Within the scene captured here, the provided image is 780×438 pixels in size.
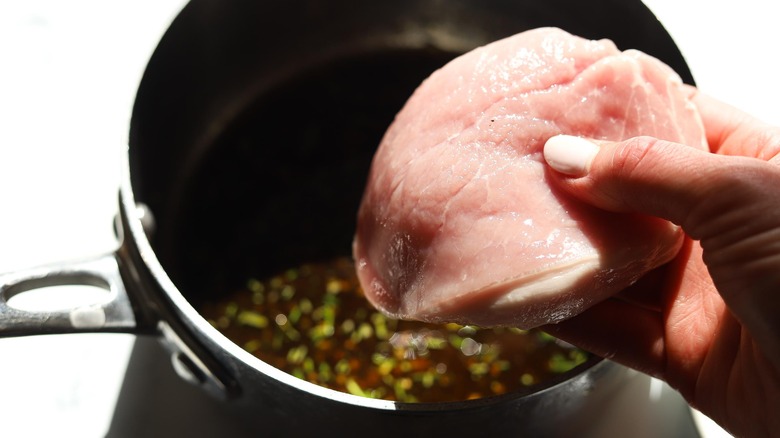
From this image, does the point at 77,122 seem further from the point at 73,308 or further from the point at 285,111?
the point at 73,308

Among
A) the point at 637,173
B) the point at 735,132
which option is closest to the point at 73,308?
the point at 637,173

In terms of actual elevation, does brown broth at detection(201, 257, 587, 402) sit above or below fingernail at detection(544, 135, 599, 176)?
below

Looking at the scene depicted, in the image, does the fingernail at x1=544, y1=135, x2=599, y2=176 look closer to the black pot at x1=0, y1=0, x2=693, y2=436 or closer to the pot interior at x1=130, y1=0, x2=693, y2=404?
the black pot at x1=0, y1=0, x2=693, y2=436

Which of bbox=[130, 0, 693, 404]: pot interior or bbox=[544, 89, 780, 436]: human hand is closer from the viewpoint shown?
bbox=[544, 89, 780, 436]: human hand

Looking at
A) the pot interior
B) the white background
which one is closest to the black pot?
the pot interior

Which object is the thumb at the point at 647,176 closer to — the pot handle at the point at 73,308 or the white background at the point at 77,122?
the pot handle at the point at 73,308

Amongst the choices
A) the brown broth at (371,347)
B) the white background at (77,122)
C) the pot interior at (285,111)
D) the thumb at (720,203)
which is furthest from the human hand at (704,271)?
the white background at (77,122)

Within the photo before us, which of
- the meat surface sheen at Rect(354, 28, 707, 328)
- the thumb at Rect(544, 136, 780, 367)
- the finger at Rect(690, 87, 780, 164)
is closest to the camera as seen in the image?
the thumb at Rect(544, 136, 780, 367)

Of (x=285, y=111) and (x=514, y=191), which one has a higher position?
(x=514, y=191)
